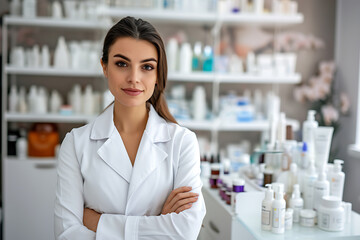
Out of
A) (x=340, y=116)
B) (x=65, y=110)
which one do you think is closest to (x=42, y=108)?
(x=65, y=110)

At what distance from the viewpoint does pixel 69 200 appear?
4.10ft

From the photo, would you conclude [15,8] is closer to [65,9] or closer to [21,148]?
[65,9]

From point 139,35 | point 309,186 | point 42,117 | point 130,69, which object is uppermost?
point 139,35

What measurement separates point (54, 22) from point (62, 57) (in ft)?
0.96

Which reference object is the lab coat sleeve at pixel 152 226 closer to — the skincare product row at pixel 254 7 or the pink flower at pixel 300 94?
the skincare product row at pixel 254 7

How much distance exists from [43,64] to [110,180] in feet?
7.24

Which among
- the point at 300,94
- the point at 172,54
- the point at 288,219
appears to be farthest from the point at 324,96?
the point at 288,219

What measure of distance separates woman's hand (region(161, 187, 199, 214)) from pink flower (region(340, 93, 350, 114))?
246cm

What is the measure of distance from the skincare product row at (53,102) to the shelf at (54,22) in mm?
511

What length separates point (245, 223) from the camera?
60.1 inches

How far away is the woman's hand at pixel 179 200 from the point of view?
1.24 m

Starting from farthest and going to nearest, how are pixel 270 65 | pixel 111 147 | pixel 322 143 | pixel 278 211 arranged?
pixel 270 65 → pixel 322 143 → pixel 278 211 → pixel 111 147

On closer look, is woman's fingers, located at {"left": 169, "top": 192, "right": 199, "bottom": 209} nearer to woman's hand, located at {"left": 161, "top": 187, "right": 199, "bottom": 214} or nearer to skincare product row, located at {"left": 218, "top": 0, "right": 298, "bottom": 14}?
woman's hand, located at {"left": 161, "top": 187, "right": 199, "bottom": 214}

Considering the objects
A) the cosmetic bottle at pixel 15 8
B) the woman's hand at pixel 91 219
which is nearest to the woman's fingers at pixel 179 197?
the woman's hand at pixel 91 219
